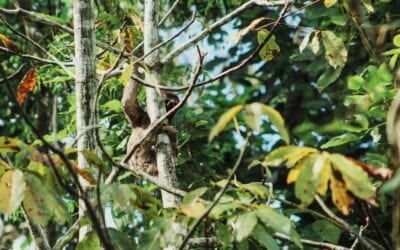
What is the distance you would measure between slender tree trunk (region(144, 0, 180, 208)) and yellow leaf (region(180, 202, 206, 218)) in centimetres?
Answer: 82

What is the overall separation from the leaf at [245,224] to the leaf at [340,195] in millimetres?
205

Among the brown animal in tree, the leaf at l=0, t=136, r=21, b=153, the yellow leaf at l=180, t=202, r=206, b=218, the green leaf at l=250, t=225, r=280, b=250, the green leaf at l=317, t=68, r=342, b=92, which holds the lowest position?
the green leaf at l=317, t=68, r=342, b=92

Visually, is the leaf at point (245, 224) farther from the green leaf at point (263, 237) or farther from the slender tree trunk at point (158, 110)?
the slender tree trunk at point (158, 110)

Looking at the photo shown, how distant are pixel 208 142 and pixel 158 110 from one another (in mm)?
1182

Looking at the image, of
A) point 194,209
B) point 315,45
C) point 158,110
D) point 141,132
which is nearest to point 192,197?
point 194,209

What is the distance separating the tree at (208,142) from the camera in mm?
1634

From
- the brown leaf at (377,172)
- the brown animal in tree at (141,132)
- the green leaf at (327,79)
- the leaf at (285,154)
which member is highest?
the leaf at (285,154)

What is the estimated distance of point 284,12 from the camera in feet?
7.97

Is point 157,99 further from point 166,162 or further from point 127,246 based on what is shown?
point 127,246

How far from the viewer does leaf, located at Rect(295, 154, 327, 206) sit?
5.14 ft

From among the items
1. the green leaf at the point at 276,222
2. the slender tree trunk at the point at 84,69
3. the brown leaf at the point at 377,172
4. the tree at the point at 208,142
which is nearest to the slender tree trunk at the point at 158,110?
the tree at the point at 208,142

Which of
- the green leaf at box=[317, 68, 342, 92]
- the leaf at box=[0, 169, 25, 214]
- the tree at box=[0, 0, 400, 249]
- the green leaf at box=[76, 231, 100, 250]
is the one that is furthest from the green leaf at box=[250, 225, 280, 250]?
the green leaf at box=[317, 68, 342, 92]

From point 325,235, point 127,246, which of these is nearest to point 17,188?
point 127,246

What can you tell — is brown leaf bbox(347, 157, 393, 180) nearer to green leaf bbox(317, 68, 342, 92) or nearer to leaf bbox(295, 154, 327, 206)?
leaf bbox(295, 154, 327, 206)
